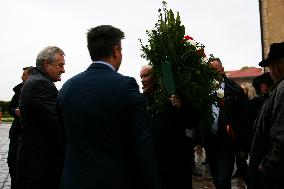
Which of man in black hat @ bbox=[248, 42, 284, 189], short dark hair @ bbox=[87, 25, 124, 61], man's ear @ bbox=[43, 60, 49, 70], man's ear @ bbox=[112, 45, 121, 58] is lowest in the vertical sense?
man in black hat @ bbox=[248, 42, 284, 189]

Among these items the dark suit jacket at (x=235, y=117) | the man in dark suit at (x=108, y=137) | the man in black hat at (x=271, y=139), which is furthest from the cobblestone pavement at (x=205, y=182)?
the man in dark suit at (x=108, y=137)

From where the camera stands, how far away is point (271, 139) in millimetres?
3236

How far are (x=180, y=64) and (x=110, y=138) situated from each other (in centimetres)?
148

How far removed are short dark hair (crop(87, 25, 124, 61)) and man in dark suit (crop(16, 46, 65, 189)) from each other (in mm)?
1318

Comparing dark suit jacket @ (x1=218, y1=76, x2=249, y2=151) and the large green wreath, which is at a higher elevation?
the large green wreath

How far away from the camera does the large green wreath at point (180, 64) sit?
13.8 ft

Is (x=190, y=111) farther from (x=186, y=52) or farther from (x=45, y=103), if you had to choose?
(x=45, y=103)

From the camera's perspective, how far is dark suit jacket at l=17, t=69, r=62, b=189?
4414mm

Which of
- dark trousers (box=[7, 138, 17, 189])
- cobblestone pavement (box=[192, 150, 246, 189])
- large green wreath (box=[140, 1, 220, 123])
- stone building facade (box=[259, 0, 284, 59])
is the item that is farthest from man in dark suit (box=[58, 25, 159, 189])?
stone building facade (box=[259, 0, 284, 59])

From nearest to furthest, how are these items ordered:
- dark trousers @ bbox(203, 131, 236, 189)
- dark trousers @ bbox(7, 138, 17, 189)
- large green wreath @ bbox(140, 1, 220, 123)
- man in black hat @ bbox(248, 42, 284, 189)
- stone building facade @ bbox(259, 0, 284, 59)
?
man in black hat @ bbox(248, 42, 284, 189) → large green wreath @ bbox(140, 1, 220, 123) → dark trousers @ bbox(203, 131, 236, 189) → dark trousers @ bbox(7, 138, 17, 189) → stone building facade @ bbox(259, 0, 284, 59)

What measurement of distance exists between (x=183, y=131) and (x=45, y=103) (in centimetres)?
137

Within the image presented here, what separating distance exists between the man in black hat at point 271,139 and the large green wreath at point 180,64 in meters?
0.75

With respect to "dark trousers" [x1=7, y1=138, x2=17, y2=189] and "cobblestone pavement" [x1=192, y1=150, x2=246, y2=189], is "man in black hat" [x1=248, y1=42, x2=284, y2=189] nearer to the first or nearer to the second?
"dark trousers" [x1=7, y1=138, x2=17, y2=189]

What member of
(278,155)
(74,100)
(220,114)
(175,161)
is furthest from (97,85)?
(220,114)
